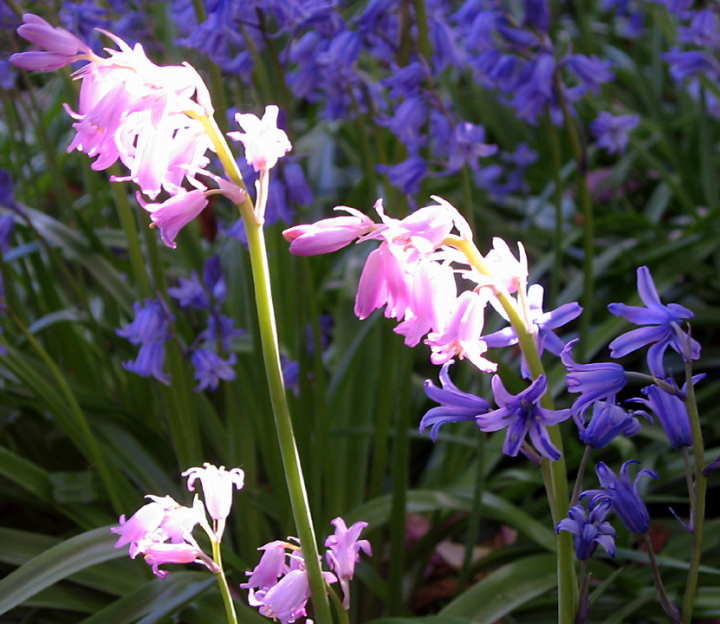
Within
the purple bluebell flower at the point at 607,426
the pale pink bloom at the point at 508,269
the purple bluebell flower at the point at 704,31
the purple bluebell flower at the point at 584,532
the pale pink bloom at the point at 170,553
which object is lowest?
the purple bluebell flower at the point at 704,31

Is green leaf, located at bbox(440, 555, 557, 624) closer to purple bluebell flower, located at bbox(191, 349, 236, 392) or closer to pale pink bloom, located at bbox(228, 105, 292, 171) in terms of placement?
purple bluebell flower, located at bbox(191, 349, 236, 392)

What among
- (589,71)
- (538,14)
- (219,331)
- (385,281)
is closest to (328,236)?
(385,281)

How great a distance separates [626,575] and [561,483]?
3.41 feet

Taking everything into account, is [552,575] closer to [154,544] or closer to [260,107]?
[154,544]

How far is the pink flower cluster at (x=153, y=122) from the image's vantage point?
615mm

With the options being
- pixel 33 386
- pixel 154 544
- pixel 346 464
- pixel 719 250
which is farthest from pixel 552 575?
pixel 719 250

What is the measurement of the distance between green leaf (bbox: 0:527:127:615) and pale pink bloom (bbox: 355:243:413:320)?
846 millimetres

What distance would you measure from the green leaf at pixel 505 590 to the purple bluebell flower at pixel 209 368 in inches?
27.4

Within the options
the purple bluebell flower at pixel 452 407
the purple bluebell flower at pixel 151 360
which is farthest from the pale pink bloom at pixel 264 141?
the purple bluebell flower at pixel 151 360

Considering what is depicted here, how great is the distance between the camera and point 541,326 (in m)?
0.70

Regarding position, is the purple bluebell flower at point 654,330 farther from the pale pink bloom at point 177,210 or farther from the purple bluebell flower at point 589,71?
the purple bluebell flower at point 589,71

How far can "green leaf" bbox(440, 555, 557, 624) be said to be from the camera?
136 centimetres

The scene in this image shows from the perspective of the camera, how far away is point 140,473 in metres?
1.76

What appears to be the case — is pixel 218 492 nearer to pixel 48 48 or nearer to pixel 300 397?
pixel 48 48
